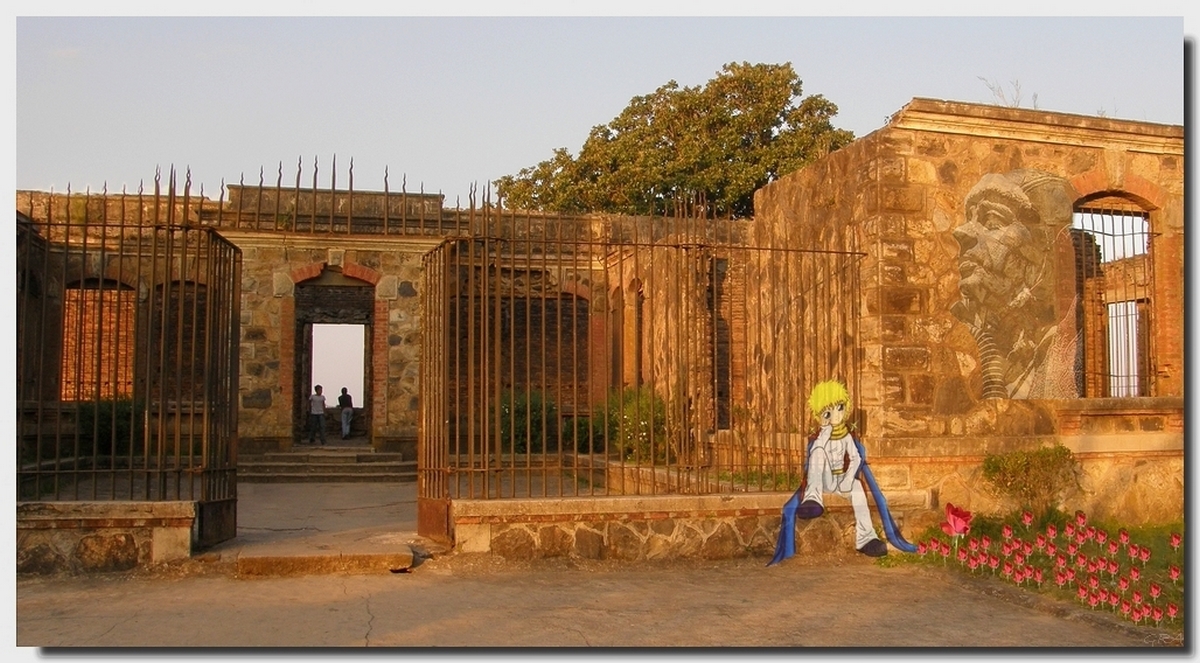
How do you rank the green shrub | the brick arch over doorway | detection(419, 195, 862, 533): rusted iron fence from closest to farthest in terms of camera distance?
1. detection(419, 195, 862, 533): rusted iron fence
2. the green shrub
3. the brick arch over doorway

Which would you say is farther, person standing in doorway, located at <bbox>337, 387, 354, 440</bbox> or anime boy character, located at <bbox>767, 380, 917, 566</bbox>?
person standing in doorway, located at <bbox>337, 387, 354, 440</bbox>

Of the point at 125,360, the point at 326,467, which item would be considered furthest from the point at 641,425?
the point at 125,360

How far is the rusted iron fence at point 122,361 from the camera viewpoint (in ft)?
25.0

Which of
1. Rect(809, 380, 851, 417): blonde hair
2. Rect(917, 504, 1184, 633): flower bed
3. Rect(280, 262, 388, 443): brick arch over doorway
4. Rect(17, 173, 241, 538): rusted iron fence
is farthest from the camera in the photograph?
Rect(280, 262, 388, 443): brick arch over doorway

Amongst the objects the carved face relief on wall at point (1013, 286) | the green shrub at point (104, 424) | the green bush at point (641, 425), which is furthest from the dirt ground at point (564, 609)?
the green shrub at point (104, 424)

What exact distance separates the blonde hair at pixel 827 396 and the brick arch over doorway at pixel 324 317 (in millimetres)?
9435

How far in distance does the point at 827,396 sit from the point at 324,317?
1599 cm

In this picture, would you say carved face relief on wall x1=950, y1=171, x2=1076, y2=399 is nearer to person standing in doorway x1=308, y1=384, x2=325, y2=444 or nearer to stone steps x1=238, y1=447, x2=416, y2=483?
stone steps x1=238, y1=447, x2=416, y2=483

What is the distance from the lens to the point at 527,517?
784cm

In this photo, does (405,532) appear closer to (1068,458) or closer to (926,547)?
(926,547)

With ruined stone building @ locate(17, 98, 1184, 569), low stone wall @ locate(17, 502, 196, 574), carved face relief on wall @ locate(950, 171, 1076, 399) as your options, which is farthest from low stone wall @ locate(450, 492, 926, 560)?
low stone wall @ locate(17, 502, 196, 574)

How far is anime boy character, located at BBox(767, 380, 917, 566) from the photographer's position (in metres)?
8.32

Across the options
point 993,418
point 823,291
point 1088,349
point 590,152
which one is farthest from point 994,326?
point 590,152

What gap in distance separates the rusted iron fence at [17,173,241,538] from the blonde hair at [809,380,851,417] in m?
4.44
